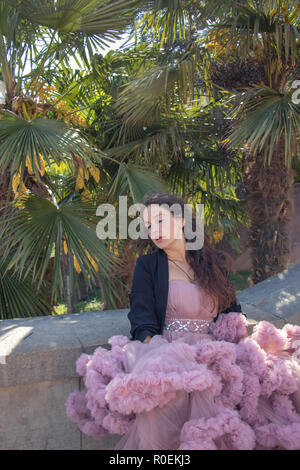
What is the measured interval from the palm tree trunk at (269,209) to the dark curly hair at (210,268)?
8.17 feet

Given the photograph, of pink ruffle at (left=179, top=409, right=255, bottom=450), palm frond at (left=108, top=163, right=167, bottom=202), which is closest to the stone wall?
pink ruffle at (left=179, top=409, right=255, bottom=450)

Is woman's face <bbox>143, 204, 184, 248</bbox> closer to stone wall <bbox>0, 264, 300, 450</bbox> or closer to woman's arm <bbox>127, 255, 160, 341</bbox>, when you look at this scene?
woman's arm <bbox>127, 255, 160, 341</bbox>

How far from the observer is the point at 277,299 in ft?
9.83

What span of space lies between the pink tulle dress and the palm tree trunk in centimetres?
286

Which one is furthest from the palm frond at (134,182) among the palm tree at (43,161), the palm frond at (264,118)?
the palm frond at (264,118)

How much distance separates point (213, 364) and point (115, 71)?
3981 millimetres

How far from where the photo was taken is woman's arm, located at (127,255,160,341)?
2078mm

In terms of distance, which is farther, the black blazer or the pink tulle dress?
the black blazer

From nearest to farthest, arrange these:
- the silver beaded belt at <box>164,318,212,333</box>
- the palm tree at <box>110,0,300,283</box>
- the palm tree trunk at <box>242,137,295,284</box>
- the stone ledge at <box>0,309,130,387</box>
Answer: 1. the stone ledge at <box>0,309,130,387</box>
2. the silver beaded belt at <box>164,318,212,333</box>
3. the palm tree at <box>110,0,300,283</box>
4. the palm tree trunk at <box>242,137,295,284</box>

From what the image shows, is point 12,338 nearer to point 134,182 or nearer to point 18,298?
point 18,298

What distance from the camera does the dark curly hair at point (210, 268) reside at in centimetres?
226
